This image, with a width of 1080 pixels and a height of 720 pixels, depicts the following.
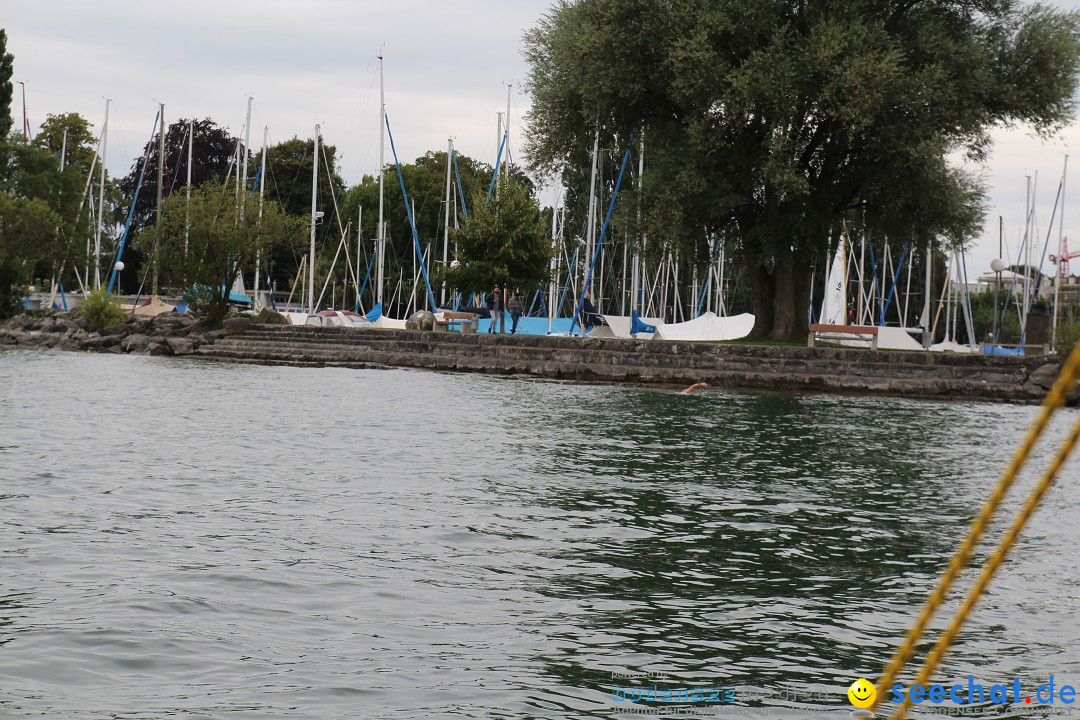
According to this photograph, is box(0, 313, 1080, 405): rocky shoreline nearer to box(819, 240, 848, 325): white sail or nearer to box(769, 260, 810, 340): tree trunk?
box(769, 260, 810, 340): tree trunk

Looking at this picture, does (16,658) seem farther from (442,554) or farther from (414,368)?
(414,368)

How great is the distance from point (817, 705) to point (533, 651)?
59.9 inches

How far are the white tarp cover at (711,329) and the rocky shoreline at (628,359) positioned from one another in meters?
9.11

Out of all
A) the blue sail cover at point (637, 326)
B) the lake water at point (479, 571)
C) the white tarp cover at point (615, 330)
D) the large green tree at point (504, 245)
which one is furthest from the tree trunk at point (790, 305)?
the lake water at point (479, 571)

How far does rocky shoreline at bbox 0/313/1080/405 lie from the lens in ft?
97.4

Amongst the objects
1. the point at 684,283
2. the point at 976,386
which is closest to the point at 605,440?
the point at 976,386

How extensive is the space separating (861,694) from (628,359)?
90.9 ft

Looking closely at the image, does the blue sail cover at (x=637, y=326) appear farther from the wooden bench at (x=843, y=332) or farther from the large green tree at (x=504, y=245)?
the wooden bench at (x=843, y=332)

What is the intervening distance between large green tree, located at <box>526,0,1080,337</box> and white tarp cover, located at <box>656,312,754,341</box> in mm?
5813

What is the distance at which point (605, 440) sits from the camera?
17203mm

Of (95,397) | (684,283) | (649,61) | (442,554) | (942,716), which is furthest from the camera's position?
(684,283)

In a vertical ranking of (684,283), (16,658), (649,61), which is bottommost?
(16,658)

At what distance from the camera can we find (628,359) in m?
32.9

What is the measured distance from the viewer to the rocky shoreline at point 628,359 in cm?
2969
